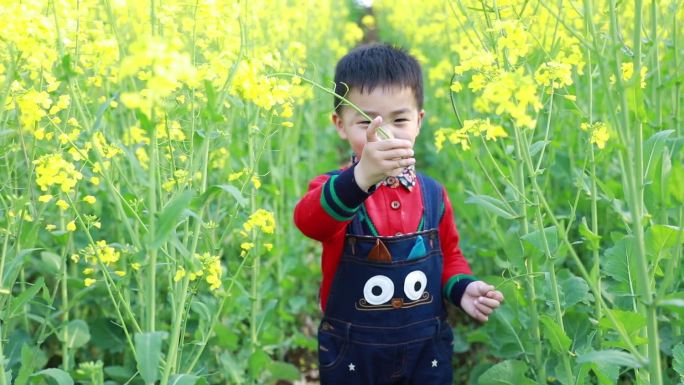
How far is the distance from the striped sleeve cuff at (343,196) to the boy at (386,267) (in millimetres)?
76

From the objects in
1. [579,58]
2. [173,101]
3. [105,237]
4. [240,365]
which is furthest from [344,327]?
[105,237]

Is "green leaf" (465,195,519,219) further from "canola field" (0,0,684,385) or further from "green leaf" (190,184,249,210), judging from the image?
"green leaf" (190,184,249,210)

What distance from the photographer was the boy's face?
7.70ft

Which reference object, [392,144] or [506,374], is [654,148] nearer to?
[392,144]

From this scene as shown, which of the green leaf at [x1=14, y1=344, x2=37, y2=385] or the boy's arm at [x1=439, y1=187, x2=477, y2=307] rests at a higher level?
the boy's arm at [x1=439, y1=187, x2=477, y2=307]

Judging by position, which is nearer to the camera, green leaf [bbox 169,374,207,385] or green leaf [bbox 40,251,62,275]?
green leaf [bbox 169,374,207,385]

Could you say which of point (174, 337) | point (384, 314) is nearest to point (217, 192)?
point (174, 337)

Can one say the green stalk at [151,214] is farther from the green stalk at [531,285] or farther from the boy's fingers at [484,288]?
the boy's fingers at [484,288]

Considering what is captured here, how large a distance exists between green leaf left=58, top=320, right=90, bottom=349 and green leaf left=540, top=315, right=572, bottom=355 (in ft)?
4.90

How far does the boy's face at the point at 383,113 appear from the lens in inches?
92.4

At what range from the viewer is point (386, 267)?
243 centimetres

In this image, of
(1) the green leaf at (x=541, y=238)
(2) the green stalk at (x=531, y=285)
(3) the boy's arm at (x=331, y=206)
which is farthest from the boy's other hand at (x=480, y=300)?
(3) the boy's arm at (x=331, y=206)

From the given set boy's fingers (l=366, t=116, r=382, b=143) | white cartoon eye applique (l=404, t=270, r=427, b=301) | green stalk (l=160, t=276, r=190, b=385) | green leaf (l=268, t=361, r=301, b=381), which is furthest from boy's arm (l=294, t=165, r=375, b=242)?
green leaf (l=268, t=361, r=301, b=381)

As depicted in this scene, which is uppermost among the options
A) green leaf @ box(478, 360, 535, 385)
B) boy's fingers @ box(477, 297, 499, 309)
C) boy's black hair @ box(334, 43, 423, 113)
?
boy's black hair @ box(334, 43, 423, 113)
